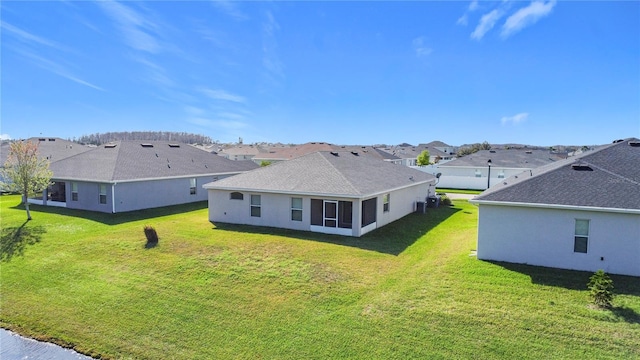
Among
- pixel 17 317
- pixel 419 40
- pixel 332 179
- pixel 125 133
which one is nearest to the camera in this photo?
pixel 17 317

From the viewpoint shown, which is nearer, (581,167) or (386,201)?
(581,167)

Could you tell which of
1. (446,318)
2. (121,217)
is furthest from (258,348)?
(121,217)

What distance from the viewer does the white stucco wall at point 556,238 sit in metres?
12.5

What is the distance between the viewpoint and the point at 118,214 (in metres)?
24.0

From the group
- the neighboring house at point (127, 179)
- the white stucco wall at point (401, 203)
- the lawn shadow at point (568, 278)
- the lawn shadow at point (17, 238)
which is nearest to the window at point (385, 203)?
the white stucco wall at point (401, 203)

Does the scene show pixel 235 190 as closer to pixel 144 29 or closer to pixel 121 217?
pixel 121 217

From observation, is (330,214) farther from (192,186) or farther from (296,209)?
(192,186)

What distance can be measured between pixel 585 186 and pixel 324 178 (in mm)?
11323

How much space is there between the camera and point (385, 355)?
9.11m

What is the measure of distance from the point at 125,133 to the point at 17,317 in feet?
618

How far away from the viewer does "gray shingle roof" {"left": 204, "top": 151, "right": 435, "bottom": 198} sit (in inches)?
747

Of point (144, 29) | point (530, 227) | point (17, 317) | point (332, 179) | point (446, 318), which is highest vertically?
point (144, 29)

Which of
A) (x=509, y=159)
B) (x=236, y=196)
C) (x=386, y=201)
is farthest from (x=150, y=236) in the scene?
(x=509, y=159)

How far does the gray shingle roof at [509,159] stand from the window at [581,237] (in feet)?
101
